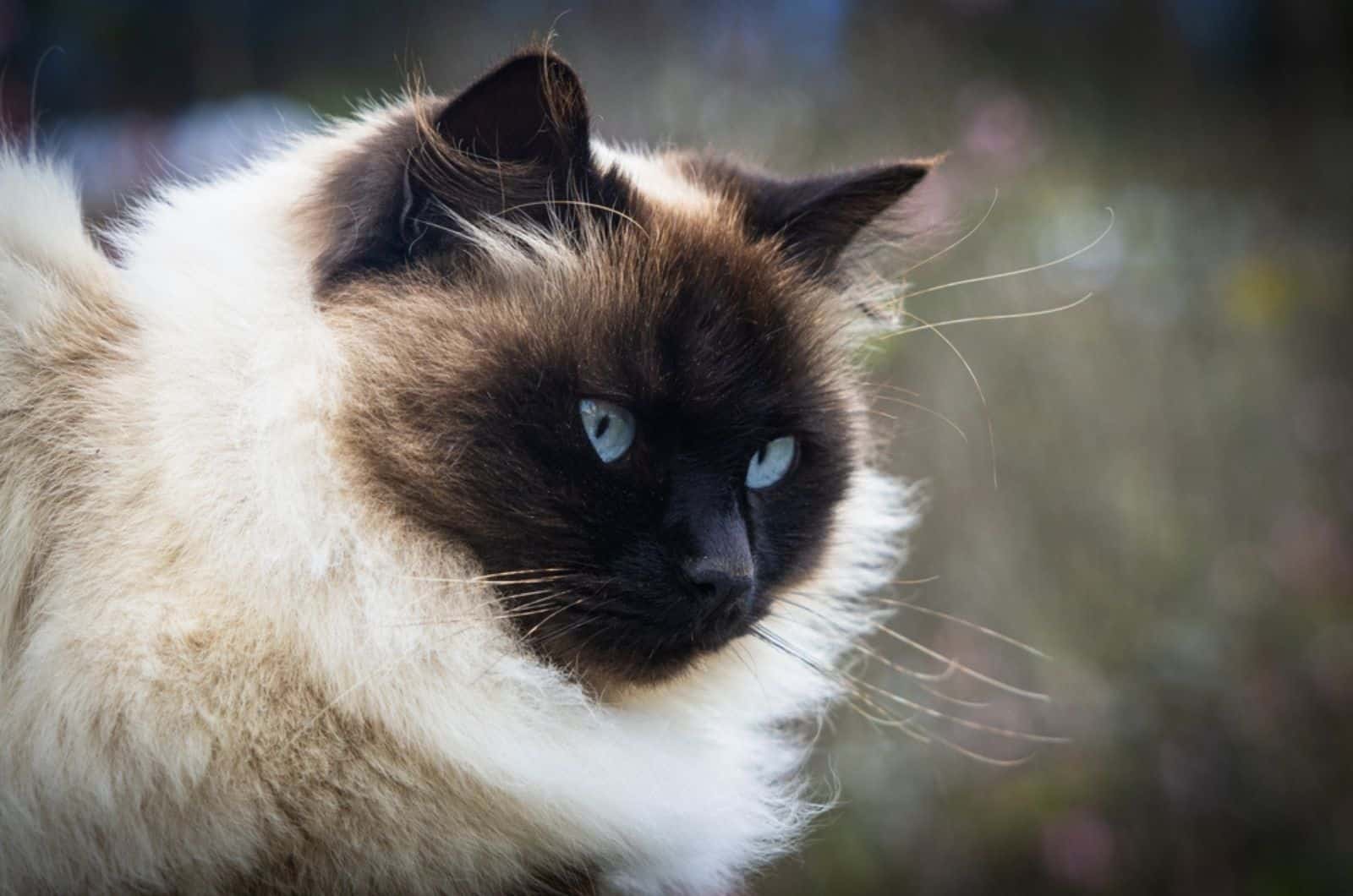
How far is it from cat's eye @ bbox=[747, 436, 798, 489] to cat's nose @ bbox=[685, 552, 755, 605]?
0.15 metres

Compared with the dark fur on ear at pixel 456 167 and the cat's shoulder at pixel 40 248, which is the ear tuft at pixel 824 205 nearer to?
the dark fur on ear at pixel 456 167

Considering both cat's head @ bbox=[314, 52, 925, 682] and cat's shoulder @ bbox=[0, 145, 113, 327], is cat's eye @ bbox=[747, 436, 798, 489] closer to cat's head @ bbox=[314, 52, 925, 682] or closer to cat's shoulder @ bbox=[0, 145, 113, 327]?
cat's head @ bbox=[314, 52, 925, 682]

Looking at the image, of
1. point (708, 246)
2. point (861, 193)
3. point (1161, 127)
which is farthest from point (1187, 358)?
point (708, 246)

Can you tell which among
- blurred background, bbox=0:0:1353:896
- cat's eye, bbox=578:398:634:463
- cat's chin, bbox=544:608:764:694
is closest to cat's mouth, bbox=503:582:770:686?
cat's chin, bbox=544:608:764:694

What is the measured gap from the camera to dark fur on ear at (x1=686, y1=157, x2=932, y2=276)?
1.24 metres

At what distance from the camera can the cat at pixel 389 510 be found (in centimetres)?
85

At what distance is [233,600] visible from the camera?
89 centimetres

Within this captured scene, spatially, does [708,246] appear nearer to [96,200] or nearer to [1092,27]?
[96,200]

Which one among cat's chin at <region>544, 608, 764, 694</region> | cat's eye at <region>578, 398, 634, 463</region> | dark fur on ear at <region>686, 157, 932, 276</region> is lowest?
cat's chin at <region>544, 608, 764, 694</region>

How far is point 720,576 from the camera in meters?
1.00

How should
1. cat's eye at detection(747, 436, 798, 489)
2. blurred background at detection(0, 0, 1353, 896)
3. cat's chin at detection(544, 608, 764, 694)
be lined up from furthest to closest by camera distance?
blurred background at detection(0, 0, 1353, 896) → cat's eye at detection(747, 436, 798, 489) → cat's chin at detection(544, 608, 764, 694)

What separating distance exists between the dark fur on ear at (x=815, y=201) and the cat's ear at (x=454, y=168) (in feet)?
0.93

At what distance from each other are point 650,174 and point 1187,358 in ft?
8.60

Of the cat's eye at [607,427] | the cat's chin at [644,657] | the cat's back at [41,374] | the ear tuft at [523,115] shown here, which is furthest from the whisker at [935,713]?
the cat's back at [41,374]
